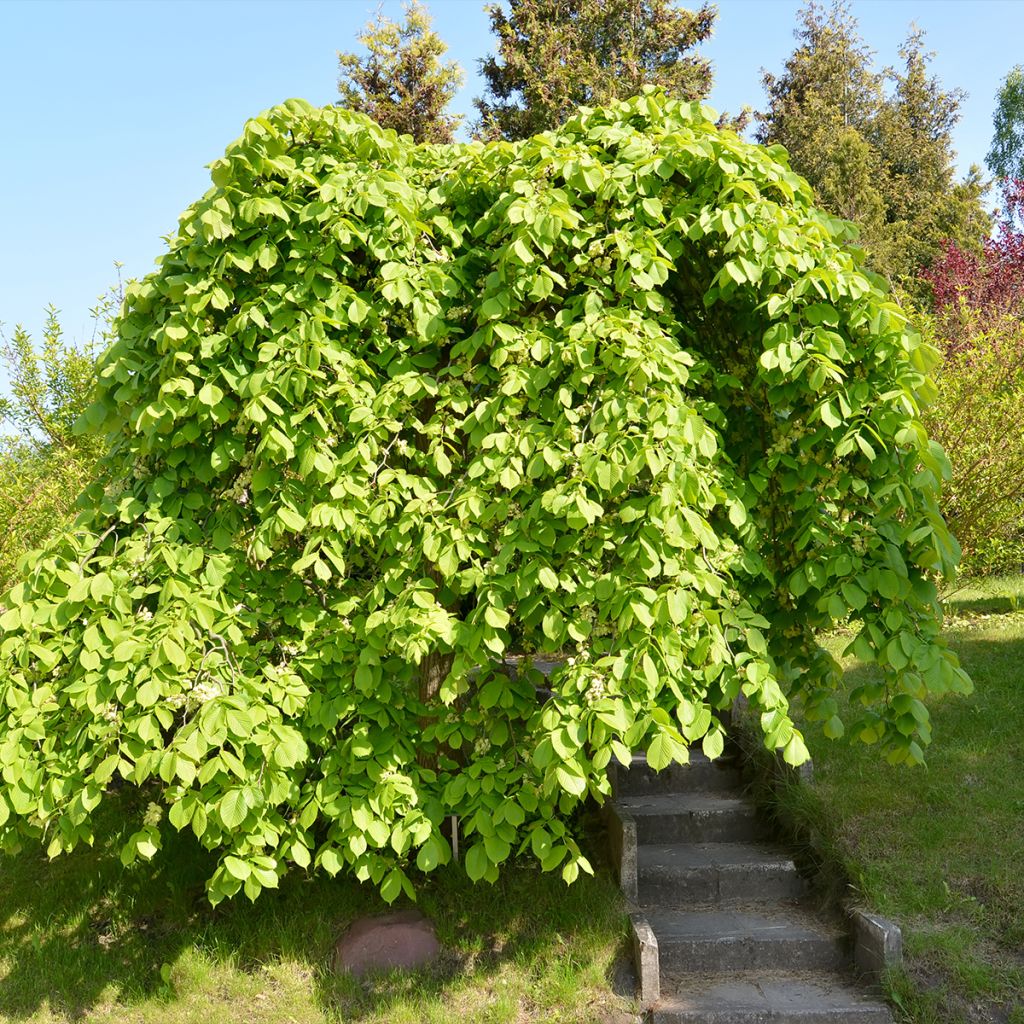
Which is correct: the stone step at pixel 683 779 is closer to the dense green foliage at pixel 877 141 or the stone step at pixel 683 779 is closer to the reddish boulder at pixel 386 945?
the reddish boulder at pixel 386 945

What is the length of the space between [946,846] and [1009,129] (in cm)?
2737

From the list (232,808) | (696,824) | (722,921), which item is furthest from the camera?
(696,824)

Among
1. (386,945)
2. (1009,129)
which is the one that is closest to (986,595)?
(386,945)

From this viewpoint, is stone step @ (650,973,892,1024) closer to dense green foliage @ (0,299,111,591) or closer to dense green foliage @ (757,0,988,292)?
dense green foliage @ (0,299,111,591)

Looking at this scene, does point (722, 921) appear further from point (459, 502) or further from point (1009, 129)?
point (1009, 129)

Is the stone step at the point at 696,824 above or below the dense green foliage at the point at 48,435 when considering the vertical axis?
below

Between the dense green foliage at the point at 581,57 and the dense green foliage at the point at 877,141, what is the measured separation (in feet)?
16.8

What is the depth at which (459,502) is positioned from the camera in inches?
133

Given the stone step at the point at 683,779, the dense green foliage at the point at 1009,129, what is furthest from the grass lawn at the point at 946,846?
the dense green foliage at the point at 1009,129

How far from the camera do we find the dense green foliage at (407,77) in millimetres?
14953

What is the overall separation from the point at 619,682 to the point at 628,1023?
1.60 m

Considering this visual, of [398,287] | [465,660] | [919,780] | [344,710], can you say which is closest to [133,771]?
[344,710]

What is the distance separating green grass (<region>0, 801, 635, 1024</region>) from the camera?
3.80m

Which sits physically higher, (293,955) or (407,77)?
(407,77)
